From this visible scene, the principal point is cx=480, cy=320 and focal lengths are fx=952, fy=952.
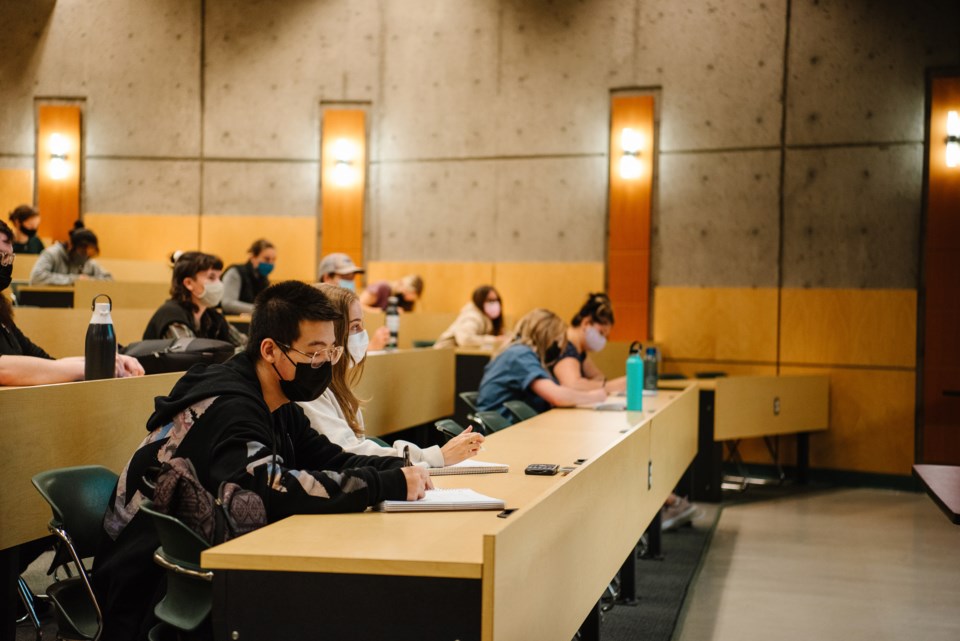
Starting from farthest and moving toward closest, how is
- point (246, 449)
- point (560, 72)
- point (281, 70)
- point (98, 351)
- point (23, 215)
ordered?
1. point (281, 70)
2. point (560, 72)
3. point (23, 215)
4. point (98, 351)
5. point (246, 449)

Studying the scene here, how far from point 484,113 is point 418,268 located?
145 centimetres

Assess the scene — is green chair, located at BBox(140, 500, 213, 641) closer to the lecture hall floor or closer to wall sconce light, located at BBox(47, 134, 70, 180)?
the lecture hall floor

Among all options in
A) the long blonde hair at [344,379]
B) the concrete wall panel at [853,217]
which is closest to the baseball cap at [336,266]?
the long blonde hair at [344,379]

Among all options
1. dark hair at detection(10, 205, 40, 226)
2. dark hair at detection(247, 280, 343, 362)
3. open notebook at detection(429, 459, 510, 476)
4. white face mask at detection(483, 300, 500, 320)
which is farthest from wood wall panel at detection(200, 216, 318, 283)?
dark hair at detection(247, 280, 343, 362)

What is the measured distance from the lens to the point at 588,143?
7883mm

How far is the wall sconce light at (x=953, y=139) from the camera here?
6910mm

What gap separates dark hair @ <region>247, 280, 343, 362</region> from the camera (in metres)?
2.12

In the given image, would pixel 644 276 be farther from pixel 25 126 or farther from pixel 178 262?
pixel 25 126

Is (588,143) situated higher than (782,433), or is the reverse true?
(588,143)

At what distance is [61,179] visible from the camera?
8.87 meters

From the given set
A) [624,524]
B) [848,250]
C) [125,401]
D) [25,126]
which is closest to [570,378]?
[624,524]

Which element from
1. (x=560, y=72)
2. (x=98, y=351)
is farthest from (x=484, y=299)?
(x=98, y=351)

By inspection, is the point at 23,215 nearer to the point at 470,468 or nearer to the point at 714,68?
the point at 470,468

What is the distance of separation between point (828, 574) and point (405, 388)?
241 cm
